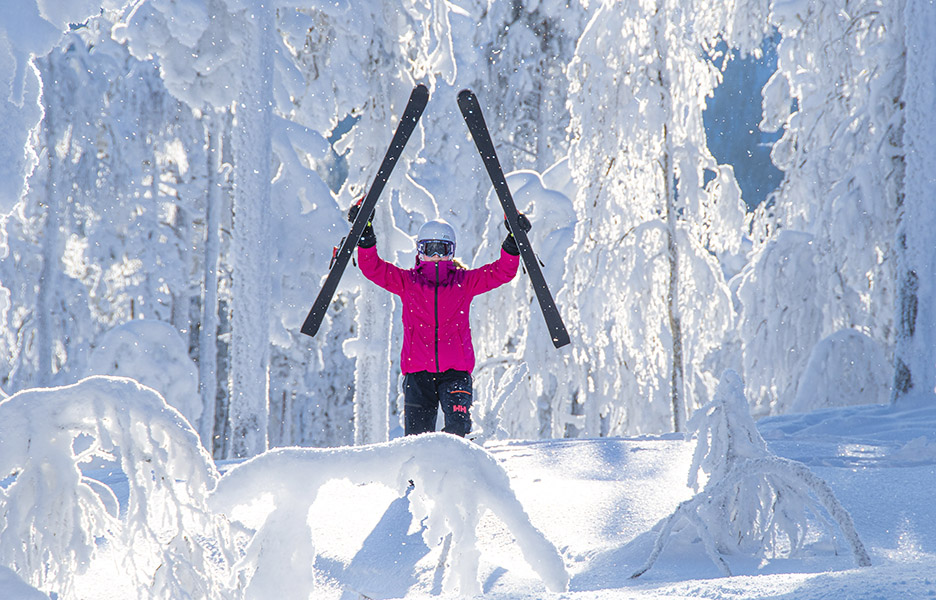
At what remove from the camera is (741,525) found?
10.6 ft

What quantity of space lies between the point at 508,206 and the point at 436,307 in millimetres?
974

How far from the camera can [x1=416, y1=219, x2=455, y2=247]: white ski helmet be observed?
196 inches

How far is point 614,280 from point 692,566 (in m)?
7.64

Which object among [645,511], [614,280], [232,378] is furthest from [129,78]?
[645,511]

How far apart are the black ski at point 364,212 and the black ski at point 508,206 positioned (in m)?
0.35

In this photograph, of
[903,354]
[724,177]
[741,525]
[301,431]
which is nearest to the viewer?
[741,525]

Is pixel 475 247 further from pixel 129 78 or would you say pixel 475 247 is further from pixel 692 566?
pixel 692 566

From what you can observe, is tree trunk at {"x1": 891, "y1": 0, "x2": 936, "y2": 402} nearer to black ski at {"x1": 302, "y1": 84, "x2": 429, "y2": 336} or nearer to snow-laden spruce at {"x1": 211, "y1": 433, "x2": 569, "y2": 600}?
Answer: black ski at {"x1": 302, "y1": 84, "x2": 429, "y2": 336}

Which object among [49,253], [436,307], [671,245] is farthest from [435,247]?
[49,253]

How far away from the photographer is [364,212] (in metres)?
5.17

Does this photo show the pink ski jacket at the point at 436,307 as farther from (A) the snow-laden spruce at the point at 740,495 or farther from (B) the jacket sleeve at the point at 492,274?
(A) the snow-laden spruce at the point at 740,495

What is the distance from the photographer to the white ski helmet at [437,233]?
498cm

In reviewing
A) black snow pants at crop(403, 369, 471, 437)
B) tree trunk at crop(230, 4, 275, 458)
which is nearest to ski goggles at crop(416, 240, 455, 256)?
black snow pants at crop(403, 369, 471, 437)

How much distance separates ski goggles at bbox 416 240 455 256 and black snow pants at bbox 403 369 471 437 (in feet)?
2.64
